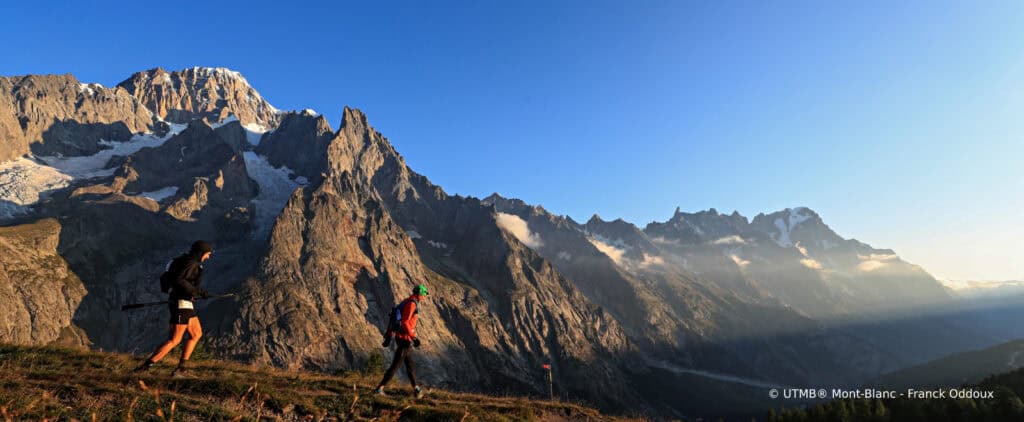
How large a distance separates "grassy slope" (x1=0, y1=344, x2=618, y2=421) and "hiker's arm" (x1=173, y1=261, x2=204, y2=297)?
8.01ft

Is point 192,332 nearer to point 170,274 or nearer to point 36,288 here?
point 170,274

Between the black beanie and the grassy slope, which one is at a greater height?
the black beanie

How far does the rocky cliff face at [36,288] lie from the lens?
128m

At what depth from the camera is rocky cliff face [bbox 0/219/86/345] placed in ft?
418

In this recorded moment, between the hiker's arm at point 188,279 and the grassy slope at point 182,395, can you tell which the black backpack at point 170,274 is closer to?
the hiker's arm at point 188,279

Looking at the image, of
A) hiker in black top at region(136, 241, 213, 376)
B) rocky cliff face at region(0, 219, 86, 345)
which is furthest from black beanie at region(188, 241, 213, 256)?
rocky cliff face at region(0, 219, 86, 345)

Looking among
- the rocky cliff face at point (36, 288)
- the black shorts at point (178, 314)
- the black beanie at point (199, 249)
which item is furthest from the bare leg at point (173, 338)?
the rocky cliff face at point (36, 288)

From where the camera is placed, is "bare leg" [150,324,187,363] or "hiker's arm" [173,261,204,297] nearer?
"hiker's arm" [173,261,204,297]

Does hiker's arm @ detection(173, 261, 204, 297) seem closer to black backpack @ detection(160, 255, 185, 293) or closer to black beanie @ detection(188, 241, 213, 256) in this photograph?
black backpack @ detection(160, 255, 185, 293)

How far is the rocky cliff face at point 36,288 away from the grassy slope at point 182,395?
140m

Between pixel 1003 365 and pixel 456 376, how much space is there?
20150 centimetres

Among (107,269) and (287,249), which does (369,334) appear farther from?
(107,269)

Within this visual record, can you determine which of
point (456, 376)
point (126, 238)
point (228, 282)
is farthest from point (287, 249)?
point (456, 376)

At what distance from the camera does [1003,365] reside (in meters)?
174
